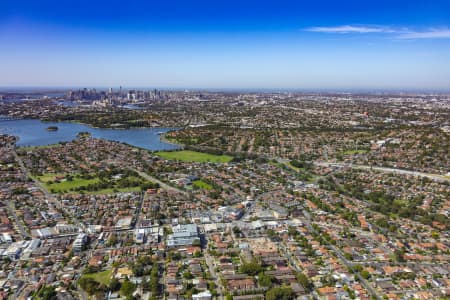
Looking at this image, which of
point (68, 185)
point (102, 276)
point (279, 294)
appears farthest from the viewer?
point (68, 185)

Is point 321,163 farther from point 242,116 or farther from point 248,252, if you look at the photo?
point 242,116

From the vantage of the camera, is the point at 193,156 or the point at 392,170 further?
the point at 193,156

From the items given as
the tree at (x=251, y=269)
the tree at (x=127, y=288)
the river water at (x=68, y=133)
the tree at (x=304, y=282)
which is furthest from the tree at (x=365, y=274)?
the river water at (x=68, y=133)

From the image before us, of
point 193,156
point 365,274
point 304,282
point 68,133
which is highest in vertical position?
point 68,133

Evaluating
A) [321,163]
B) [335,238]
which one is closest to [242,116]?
[321,163]

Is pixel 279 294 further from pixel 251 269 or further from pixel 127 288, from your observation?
pixel 127 288

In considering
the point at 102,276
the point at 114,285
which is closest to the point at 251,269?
the point at 114,285

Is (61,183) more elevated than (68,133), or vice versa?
(68,133)

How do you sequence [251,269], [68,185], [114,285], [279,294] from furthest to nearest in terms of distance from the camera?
[68,185]
[251,269]
[114,285]
[279,294]
